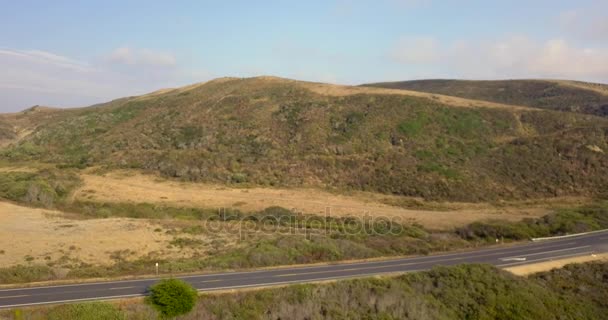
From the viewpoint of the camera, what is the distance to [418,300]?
1744cm

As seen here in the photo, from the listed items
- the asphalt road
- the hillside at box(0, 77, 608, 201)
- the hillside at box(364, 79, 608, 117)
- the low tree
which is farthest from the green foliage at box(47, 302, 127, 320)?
the hillside at box(364, 79, 608, 117)

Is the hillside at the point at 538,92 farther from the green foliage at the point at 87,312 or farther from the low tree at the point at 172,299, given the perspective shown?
the green foliage at the point at 87,312

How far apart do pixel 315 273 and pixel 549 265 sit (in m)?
11.1

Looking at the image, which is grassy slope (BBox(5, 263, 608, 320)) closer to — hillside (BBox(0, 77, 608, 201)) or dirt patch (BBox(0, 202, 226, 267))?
dirt patch (BBox(0, 202, 226, 267))

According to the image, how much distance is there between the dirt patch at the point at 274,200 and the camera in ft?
123

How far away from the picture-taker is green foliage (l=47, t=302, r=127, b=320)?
14.1m

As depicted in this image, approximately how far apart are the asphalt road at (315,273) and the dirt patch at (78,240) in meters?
4.35

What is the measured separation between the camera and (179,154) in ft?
180

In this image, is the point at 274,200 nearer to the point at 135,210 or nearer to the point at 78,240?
the point at 135,210

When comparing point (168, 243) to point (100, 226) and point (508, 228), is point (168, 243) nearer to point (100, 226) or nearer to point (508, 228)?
point (100, 226)

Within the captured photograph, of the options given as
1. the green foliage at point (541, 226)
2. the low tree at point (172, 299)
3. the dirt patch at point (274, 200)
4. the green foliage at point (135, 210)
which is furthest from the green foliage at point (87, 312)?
the dirt patch at point (274, 200)

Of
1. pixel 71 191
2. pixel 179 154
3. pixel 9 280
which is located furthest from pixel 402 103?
pixel 9 280

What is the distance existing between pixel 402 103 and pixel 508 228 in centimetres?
3625

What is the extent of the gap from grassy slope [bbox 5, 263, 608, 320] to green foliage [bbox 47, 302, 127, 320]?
0.03 m
